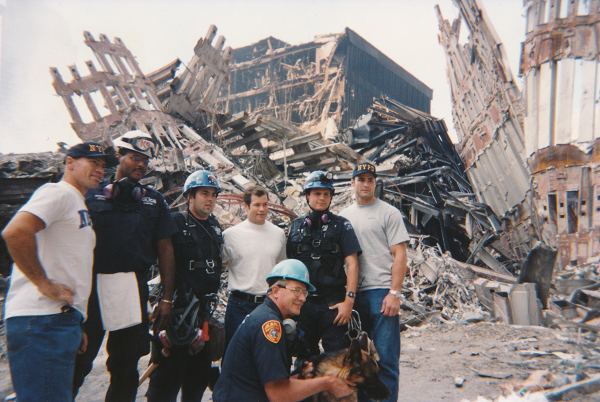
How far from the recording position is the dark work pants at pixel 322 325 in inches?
103

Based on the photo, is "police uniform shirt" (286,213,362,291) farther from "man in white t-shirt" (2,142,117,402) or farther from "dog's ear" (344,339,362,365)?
"man in white t-shirt" (2,142,117,402)

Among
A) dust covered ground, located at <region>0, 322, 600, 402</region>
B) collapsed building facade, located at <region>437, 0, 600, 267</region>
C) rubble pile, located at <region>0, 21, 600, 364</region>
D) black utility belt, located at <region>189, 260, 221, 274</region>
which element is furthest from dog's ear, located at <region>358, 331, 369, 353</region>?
collapsed building facade, located at <region>437, 0, 600, 267</region>

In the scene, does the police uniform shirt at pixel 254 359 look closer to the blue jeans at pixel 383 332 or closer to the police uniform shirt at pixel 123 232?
the blue jeans at pixel 383 332

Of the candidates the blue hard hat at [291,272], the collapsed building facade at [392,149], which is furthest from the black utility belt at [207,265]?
the collapsed building facade at [392,149]

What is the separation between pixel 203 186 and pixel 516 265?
7.83 metres

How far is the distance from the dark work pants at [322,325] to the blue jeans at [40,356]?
1509 millimetres

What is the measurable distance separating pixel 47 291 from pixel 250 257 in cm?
143

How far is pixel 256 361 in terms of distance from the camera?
1.85m

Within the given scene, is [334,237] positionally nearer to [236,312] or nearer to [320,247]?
[320,247]

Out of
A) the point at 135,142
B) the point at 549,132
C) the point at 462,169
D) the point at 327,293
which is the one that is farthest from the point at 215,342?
the point at 462,169

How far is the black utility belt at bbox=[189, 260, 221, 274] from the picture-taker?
2.78 meters

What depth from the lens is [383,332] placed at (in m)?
2.69

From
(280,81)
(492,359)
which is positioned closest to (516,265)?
(492,359)

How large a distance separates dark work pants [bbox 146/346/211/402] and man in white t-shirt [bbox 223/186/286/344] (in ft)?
0.98
